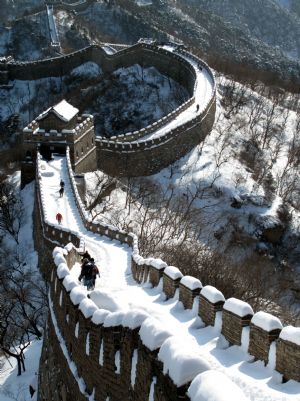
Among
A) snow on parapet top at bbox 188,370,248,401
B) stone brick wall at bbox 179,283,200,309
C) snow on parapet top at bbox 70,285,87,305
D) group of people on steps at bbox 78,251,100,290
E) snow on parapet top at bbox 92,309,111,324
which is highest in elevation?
snow on parapet top at bbox 188,370,248,401

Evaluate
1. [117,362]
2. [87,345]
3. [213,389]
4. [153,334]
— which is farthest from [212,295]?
[213,389]

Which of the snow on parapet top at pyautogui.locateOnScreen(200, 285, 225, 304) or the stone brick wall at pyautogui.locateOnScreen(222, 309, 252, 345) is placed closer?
the stone brick wall at pyautogui.locateOnScreen(222, 309, 252, 345)

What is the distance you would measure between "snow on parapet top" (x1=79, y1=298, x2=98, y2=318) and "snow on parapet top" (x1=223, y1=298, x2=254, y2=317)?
11.1 feet

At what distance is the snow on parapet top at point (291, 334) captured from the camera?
10508 millimetres

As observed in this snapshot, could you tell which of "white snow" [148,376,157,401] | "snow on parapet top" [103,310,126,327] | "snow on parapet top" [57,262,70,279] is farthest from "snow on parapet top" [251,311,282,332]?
"snow on parapet top" [57,262,70,279]

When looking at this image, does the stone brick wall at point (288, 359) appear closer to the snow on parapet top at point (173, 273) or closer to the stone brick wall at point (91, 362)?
the stone brick wall at point (91, 362)

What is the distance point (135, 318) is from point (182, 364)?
3164 mm

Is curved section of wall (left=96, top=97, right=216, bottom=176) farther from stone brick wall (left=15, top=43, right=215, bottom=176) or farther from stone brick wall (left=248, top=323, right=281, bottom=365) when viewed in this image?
stone brick wall (left=248, top=323, right=281, bottom=365)

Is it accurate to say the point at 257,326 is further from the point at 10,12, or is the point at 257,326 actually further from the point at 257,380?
the point at 10,12

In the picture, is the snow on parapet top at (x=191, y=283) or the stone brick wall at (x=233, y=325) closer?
the stone brick wall at (x=233, y=325)

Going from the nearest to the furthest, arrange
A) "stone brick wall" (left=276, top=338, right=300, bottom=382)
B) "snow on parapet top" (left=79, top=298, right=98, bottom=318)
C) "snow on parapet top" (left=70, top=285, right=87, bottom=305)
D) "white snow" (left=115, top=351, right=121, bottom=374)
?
"stone brick wall" (left=276, top=338, right=300, bottom=382) < "white snow" (left=115, top=351, right=121, bottom=374) < "snow on parapet top" (left=79, top=298, right=98, bottom=318) < "snow on parapet top" (left=70, top=285, right=87, bottom=305)

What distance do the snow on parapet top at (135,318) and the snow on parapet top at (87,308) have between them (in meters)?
2.66

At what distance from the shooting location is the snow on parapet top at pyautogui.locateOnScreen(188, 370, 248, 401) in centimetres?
699

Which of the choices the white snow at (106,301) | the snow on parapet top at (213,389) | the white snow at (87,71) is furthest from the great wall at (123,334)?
the white snow at (87,71)
